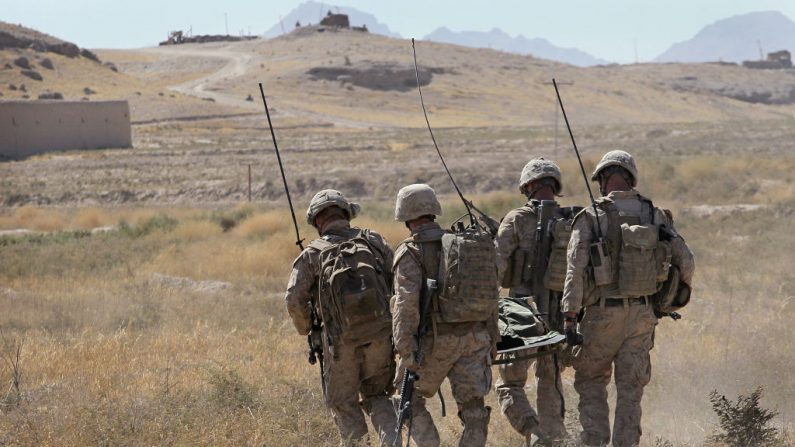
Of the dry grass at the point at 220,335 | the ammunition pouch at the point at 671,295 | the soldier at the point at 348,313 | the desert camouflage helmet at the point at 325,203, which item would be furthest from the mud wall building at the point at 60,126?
the ammunition pouch at the point at 671,295

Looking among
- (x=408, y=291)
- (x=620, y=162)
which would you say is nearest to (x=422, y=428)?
(x=408, y=291)

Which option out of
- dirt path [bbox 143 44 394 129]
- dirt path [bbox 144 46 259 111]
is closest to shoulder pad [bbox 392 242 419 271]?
dirt path [bbox 143 44 394 129]

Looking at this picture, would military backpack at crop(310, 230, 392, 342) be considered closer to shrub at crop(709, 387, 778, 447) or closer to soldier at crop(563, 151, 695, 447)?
soldier at crop(563, 151, 695, 447)

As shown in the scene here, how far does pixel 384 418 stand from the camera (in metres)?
5.25

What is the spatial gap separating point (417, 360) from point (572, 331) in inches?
43.9

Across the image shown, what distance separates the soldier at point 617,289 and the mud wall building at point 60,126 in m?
33.7

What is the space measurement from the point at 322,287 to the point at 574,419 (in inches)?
110

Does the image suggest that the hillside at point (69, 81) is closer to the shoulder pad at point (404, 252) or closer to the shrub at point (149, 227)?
the shrub at point (149, 227)

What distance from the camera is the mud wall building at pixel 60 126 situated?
36188 millimetres

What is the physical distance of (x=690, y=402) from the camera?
7355mm

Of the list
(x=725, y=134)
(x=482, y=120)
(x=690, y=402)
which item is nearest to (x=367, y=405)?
(x=690, y=402)

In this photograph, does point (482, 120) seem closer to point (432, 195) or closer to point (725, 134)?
point (725, 134)

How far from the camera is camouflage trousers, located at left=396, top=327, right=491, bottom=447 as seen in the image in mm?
4977

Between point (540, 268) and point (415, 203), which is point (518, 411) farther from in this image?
point (415, 203)
